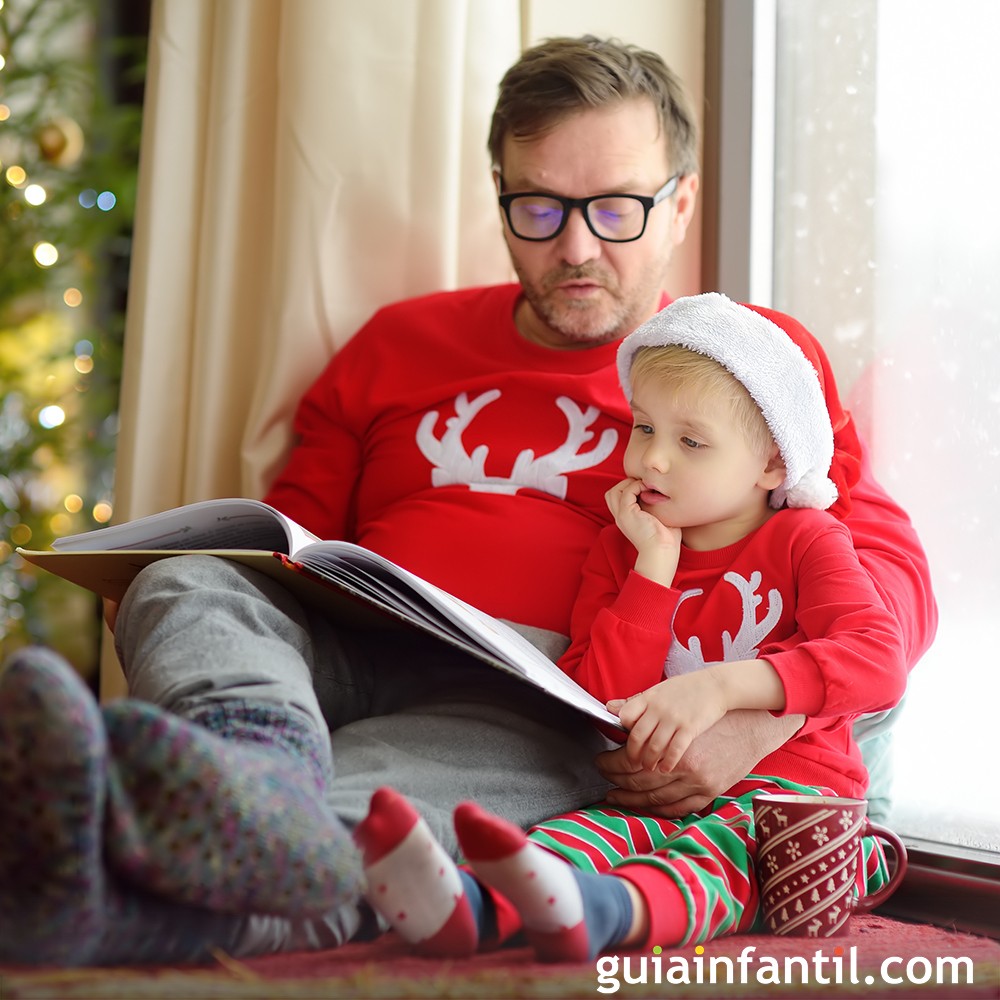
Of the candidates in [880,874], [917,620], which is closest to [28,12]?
[917,620]

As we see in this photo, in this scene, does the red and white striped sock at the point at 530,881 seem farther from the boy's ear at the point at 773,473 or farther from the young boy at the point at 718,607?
the boy's ear at the point at 773,473

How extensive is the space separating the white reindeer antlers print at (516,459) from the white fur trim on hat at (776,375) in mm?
233

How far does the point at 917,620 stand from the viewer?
120 cm

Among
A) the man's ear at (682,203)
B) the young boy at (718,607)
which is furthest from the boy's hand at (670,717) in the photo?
the man's ear at (682,203)

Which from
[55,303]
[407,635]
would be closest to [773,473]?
[407,635]

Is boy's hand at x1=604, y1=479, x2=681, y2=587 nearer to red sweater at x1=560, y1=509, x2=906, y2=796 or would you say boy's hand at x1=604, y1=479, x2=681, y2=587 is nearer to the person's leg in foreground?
red sweater at x1=560, y1=509, x2=906, y2=796

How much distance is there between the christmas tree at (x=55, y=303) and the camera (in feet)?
8.32

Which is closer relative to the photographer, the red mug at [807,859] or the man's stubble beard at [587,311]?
Answer: the red mug at [807,859]

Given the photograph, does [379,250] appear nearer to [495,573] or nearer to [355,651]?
[495,573]

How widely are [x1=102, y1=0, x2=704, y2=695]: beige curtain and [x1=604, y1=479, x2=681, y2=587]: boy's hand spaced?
66cm

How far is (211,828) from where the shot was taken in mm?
621

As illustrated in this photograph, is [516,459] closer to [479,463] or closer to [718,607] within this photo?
[479,463]

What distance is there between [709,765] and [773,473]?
0.34 metres

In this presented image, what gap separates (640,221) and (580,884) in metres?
0.97
